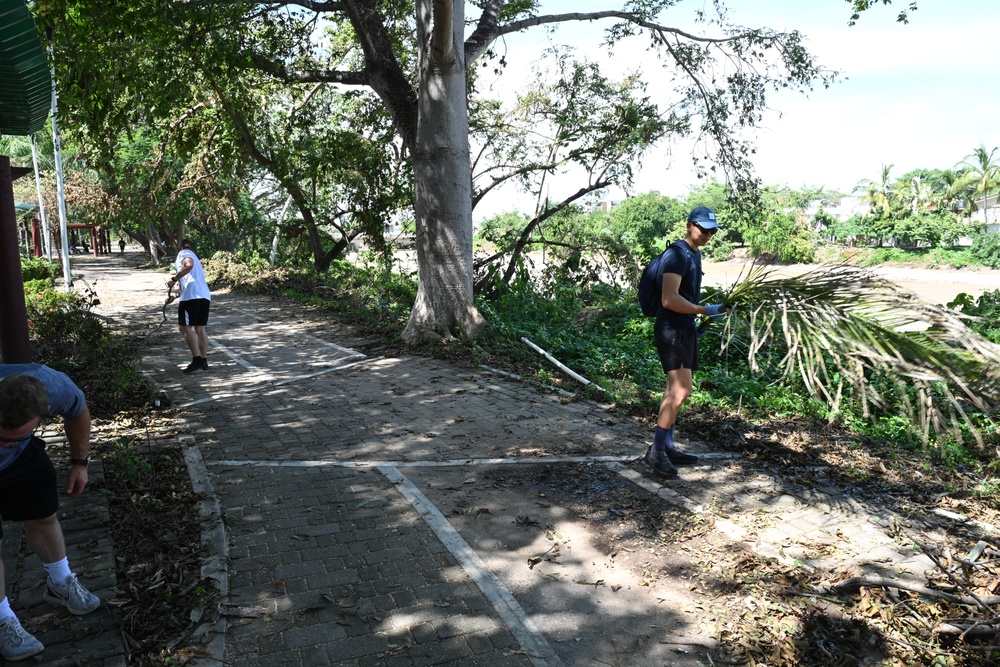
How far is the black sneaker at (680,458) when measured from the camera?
5.93 metres

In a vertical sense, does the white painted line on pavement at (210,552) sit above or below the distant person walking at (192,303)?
below

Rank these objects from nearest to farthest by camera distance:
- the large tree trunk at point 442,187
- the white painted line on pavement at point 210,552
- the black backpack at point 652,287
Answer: the white painted line on pavement at point 210,552
the black backpack at point 652,287
the large tree trunk at point 442,187

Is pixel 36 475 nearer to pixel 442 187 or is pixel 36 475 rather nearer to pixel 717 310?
pixel 717 310

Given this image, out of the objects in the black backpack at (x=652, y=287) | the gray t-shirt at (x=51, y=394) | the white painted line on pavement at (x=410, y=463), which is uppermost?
the black backpack at (x=652, y=287)

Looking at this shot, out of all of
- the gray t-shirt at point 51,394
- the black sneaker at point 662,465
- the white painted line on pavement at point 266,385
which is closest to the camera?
the gray t-shirt at point 51,394

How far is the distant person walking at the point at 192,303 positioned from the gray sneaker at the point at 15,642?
678 centimetres

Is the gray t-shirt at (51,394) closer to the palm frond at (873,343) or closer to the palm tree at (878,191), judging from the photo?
the palm frond at (873,343)

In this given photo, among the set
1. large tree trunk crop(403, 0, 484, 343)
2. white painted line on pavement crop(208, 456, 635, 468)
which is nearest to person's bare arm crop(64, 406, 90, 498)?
white painted line on pavement crop(208, 456, 635, 468)

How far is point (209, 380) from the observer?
9398 mm

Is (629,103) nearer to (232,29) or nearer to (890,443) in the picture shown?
(232,29)

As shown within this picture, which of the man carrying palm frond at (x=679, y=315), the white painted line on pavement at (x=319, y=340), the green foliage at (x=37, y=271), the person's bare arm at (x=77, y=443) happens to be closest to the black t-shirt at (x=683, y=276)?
the man carrying palm frond at (x=679, y=315)

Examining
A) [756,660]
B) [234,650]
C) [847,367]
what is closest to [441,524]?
[234,650]

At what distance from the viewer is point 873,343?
4.57 meters

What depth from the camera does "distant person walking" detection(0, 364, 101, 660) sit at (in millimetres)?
3186
